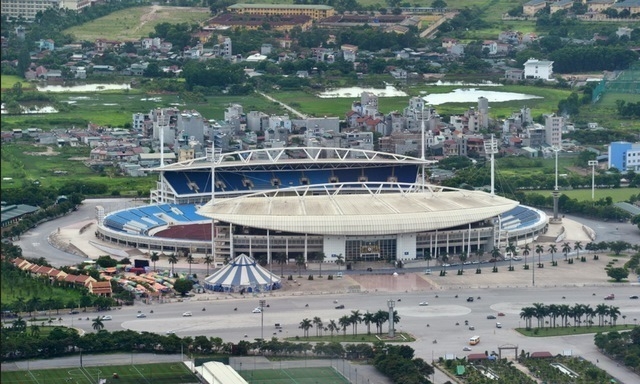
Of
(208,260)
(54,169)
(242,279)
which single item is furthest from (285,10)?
(242,279)

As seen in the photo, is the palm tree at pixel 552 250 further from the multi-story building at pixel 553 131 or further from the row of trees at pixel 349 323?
the multi-story building at pixel 553 131

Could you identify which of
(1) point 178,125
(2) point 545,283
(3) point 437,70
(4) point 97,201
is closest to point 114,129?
(1) point 178,125

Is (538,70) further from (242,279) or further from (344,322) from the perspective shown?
(344,322)

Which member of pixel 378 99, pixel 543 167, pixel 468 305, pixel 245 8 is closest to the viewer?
pixel 468 305

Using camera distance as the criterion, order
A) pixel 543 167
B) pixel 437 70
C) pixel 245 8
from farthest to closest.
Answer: pixel 245 8 < pixel 437 70 < pixel 543 167

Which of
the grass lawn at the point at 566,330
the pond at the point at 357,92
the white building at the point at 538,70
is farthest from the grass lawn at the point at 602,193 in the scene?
the white building at the point at 538,70

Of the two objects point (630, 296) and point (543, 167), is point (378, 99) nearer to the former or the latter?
point (543, 167)

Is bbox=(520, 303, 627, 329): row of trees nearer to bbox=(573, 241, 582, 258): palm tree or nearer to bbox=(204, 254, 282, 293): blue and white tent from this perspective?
bbox=(204, 254, 282, 293): blue and white tent

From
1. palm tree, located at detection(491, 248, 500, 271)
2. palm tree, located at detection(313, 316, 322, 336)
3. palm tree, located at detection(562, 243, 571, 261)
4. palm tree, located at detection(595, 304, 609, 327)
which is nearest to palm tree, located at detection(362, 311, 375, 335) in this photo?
palm tree, located at detection(313, 316, 322, 336)
